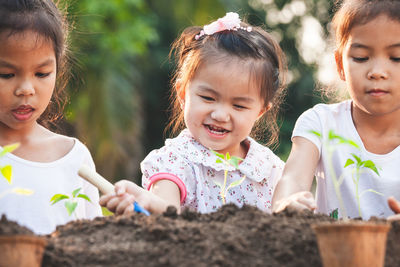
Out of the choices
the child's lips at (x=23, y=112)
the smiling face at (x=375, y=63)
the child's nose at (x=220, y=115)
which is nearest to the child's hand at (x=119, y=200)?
the child's lips at (x=23, y=112)

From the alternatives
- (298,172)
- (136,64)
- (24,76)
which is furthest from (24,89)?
(136,64)

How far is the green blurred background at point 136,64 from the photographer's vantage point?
1451 centimetres

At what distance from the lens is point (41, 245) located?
1.62 m

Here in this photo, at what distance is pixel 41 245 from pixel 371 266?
0.89 metres

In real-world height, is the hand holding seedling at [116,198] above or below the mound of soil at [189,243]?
above

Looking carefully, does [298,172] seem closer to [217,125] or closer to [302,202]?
[217,125]

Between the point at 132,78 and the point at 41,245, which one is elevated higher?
the point at 132,78

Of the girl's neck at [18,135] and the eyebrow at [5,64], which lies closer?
the eyebrow at [5,64]

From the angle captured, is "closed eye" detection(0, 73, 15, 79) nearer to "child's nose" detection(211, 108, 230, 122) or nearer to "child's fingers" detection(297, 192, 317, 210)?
"child's nose" detection(211, 108, 230, 122)

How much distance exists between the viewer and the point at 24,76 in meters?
2.86

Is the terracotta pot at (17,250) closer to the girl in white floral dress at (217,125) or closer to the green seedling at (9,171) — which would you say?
the green seedling at (9,171)

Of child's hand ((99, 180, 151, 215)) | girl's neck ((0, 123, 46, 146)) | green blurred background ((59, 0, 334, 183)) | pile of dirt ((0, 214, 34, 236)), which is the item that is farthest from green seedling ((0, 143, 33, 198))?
green blurred background ((59, 0, 334, 183))

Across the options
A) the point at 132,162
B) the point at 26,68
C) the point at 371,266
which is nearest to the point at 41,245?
the point at 371,266

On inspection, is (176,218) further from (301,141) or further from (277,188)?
(301,141)
